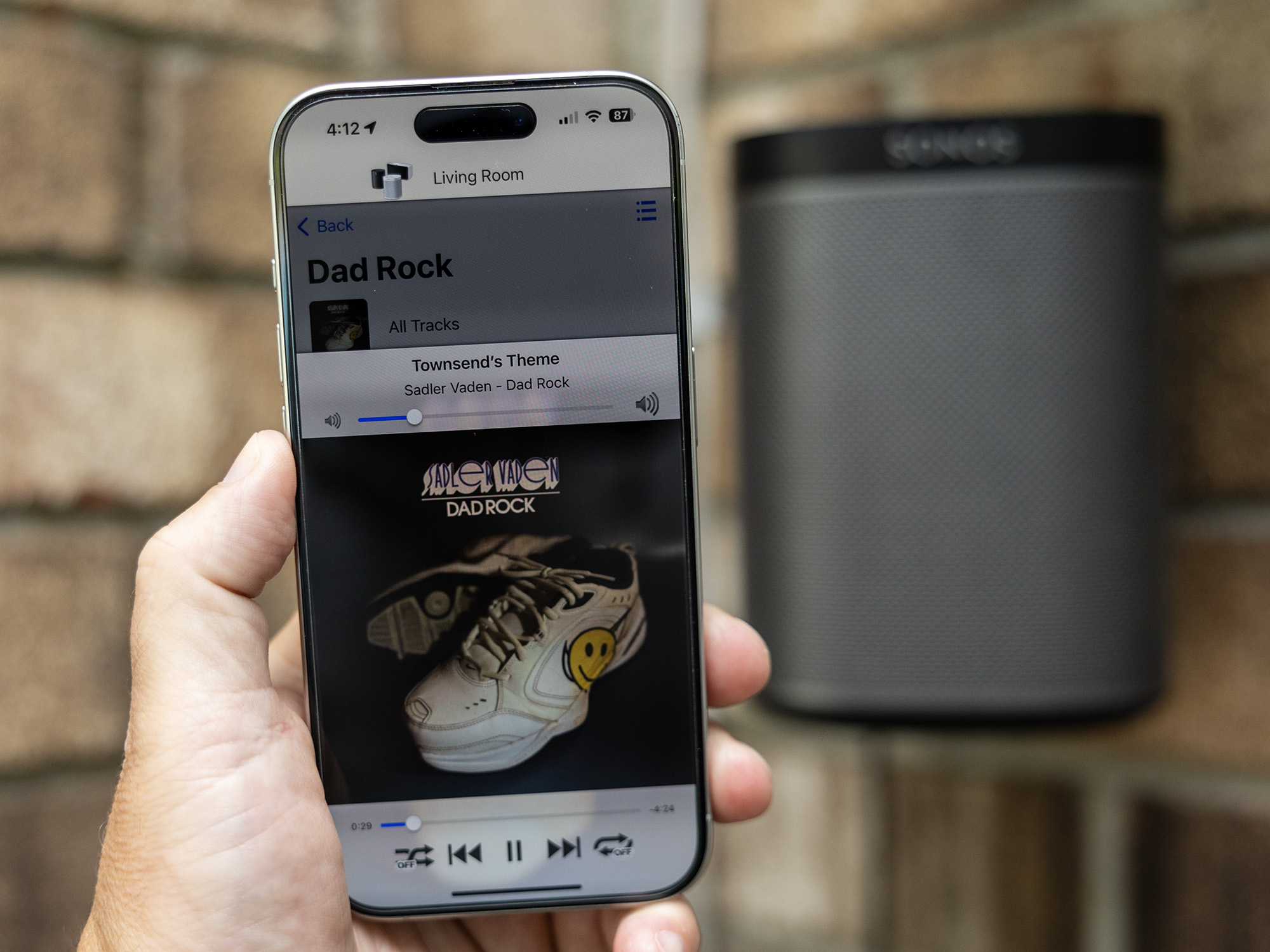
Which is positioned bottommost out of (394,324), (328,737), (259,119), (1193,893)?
(1193,893)

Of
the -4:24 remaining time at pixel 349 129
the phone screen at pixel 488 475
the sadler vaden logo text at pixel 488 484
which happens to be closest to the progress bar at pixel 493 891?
the phone screen at pixel 488 475

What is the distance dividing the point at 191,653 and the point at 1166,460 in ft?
1.16

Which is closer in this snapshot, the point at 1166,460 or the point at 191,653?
the point at 191,653

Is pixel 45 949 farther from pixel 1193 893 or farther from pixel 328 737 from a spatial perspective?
pixel 1193 893

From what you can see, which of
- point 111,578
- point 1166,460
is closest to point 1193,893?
point 1166,460

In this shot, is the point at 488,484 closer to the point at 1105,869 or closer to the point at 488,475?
the point at 488,475

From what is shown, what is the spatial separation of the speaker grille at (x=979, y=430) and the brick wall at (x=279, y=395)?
0.05 meters

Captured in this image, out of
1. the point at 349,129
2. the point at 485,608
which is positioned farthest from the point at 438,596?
the point at 349,129

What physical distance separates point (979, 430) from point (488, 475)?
0.18m

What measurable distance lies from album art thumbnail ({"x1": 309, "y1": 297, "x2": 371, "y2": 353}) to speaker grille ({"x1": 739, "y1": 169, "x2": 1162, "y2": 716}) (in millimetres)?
168

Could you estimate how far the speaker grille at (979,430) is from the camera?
39 cm

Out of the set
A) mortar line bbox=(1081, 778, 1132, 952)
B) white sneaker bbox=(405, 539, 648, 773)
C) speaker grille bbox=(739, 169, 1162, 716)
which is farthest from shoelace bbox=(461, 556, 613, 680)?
mortar line bbox=(1081, 778, 1132, 952)

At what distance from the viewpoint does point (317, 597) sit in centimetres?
34

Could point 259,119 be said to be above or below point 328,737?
above
